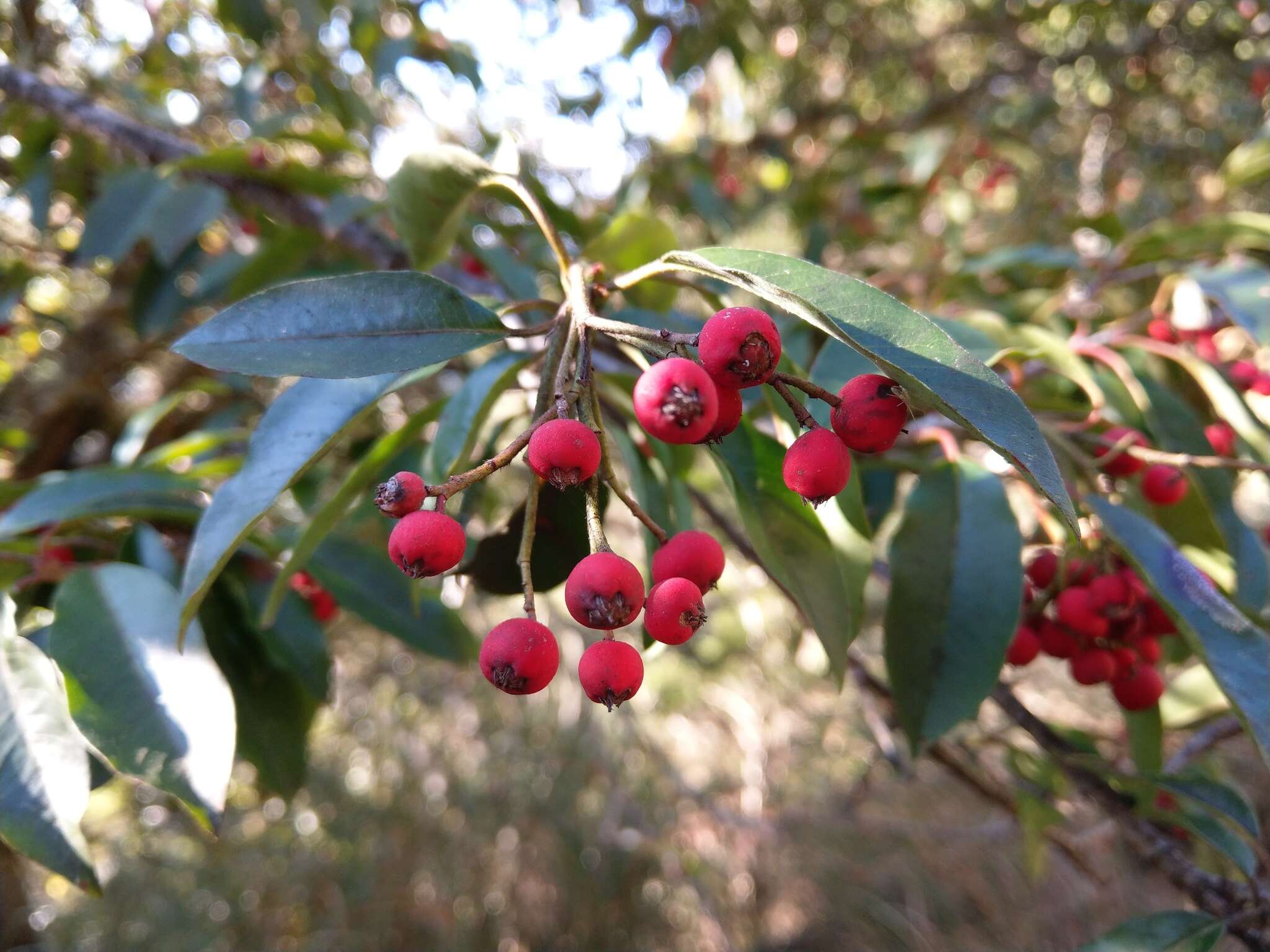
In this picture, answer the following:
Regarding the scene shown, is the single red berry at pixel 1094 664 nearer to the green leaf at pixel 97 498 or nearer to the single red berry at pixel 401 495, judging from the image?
the single red berry at pixel 401 495

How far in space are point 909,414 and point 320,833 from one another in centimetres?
364

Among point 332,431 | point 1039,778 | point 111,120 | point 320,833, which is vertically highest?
point 332,431

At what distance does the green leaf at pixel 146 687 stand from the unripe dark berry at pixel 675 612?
47 centimetres

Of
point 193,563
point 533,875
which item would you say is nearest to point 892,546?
point 193,563

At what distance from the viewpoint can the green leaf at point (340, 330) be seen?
2.07 ft

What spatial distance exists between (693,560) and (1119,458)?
67 cm

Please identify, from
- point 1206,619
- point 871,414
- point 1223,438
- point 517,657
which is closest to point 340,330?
point 517,657

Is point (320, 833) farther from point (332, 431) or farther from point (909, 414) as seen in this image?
point (909, 414)

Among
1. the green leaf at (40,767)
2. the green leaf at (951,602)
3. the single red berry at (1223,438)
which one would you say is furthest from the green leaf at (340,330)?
the single red berry at (1223,438)

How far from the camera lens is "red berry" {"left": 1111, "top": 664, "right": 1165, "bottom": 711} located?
3.34 ft

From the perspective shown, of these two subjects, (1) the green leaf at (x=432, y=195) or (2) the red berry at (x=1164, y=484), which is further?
(2) the red berry at (x=1164, y=484)

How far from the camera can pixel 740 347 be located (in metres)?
0.52

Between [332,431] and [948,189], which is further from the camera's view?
[948,189]

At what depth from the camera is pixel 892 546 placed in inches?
36.7
